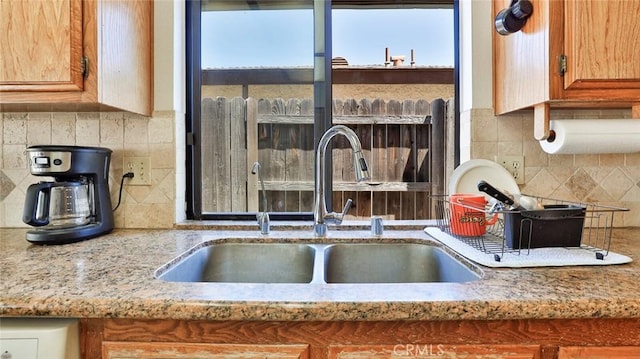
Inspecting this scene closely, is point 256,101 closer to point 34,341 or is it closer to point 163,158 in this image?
point 163,158

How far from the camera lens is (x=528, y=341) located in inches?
29.8

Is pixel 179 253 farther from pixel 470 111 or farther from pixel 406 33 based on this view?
pixel 406 33

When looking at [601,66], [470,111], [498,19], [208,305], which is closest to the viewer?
[208,305]

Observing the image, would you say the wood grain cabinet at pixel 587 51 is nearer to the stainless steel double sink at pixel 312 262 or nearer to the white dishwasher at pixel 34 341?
the stainless steel double sink at pixel 312 262

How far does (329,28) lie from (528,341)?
1334 millimetres

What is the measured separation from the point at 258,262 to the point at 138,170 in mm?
612

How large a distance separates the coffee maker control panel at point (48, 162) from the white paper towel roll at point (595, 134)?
5.16 ft

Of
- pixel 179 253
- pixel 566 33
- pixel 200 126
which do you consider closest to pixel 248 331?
pixel 179 253

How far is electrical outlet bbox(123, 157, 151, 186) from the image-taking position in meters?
1.48

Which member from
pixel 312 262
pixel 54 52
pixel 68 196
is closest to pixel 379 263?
pixel 312 262

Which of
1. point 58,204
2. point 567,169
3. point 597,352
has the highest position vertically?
point 567,169

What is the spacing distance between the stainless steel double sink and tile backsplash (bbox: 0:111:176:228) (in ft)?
1.11

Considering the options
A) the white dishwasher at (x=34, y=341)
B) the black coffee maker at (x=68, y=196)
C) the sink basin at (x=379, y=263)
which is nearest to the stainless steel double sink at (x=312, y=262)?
the sink basin at (x=379, y=263)

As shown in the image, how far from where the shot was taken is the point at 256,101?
1.69 metres
